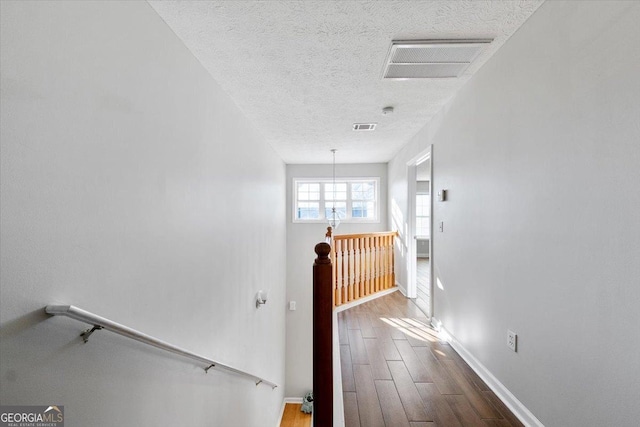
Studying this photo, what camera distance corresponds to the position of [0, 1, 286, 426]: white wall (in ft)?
3.15

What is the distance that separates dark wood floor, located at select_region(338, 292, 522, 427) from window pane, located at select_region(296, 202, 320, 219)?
147 inches

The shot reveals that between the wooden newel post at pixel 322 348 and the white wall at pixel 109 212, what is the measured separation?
33.8 inches

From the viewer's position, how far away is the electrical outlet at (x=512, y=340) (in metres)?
1.93

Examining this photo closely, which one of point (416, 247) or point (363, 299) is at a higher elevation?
point (416, 247)

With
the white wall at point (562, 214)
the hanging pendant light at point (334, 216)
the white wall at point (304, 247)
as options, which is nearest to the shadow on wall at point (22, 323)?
the white wall at point (562, 214)

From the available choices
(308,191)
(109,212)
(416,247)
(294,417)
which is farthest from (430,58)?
(294,417)

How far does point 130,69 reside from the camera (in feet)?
4.83

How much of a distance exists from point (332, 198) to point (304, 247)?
1.27 meters

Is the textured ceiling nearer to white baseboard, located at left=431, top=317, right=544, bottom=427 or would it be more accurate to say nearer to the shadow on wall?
the shadow on wall

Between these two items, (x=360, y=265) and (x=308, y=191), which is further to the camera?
(x=308, y=191)

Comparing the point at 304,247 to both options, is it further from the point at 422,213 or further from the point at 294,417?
the point at 422,213

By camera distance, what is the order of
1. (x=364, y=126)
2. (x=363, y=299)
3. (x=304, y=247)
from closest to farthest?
(x=364, y=126), (x=363, y=299), (x=304, y=247)

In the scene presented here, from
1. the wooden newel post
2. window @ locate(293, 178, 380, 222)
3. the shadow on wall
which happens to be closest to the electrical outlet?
the wooden newel post

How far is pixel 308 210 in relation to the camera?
7129mm
